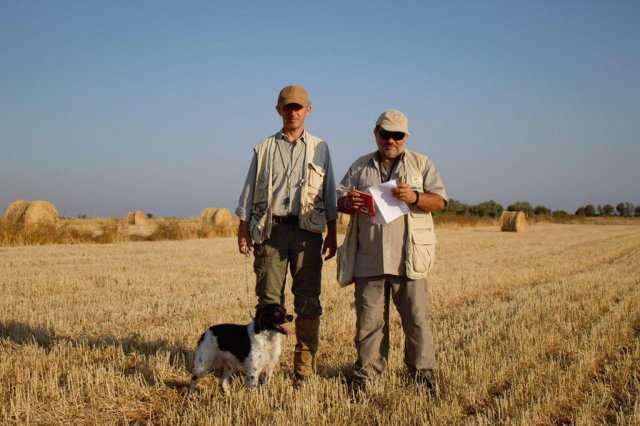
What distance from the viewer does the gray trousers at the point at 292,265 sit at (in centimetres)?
491

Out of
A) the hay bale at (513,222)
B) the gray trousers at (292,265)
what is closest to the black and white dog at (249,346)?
the gray trousers at (292,265)

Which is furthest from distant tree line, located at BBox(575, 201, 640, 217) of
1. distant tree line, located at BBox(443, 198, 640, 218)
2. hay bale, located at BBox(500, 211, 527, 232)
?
hay bale, located at BBox(500, 211, 527, 232)

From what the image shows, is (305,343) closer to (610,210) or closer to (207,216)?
(207,216)

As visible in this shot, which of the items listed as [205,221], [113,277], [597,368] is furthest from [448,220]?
[597,368]

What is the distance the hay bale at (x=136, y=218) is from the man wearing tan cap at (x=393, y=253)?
32145 mm

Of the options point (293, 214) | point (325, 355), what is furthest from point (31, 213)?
point (293, 214)

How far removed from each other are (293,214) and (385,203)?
0.87 meters

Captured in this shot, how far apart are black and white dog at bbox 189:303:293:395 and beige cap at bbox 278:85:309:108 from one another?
5.84ft

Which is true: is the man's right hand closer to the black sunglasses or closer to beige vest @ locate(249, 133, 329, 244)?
beige vest @ locate(249, 133, 329, 244)

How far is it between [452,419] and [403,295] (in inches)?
46.0

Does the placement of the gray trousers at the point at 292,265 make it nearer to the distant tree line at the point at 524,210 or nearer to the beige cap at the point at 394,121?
the beige cap at the point at 394,121

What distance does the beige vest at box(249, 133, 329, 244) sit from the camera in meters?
4.84

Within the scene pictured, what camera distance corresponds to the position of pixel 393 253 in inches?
185

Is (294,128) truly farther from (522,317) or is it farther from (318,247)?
(522,317)
